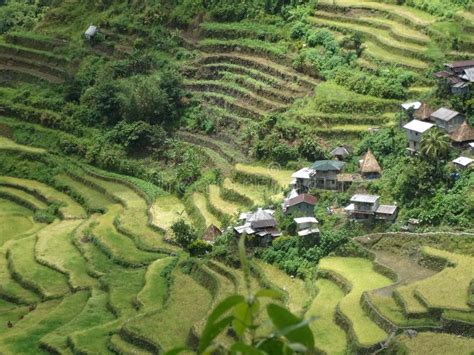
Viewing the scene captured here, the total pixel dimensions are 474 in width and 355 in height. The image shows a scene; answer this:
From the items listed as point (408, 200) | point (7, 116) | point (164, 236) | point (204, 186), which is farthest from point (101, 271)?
point (7, 116)

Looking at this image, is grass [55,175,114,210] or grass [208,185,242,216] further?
grass [55,175,114,210]

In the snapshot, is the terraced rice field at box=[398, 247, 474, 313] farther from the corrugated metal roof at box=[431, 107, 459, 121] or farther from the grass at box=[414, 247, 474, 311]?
the corrugated metal roof at box=[431, 107, 459, 121]

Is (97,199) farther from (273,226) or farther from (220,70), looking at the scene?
(273,226)

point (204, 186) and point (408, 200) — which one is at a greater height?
point (408, 200)

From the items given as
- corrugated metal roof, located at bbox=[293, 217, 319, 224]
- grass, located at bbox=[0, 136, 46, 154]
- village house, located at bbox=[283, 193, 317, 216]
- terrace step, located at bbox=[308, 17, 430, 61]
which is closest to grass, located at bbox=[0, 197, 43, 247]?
grass, located at bbox=[0, 136, 46, 154]

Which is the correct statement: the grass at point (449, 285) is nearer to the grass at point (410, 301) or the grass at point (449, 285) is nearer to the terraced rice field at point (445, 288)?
the terraced rice field at point (445, 288)

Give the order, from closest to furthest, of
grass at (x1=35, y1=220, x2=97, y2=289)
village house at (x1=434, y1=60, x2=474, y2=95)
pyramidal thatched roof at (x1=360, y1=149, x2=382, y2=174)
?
pyramidal thatched roof at (x1=360, y1=149, x2=382, y2=174) → village house at (x1=434, y1=60, x2=474, y2=95) → grass at (x1=35, y1=220, x2=97, y2=289)

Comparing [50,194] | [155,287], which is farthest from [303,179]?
[50,194]
